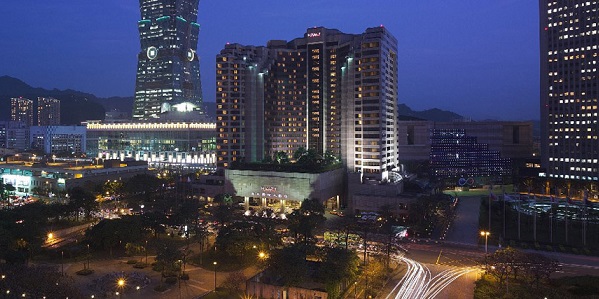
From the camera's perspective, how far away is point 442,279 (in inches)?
1738

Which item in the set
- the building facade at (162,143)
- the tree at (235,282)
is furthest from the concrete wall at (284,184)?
the building facade at (162,143)

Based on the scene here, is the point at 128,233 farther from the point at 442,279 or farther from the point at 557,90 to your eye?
the point at 557,90

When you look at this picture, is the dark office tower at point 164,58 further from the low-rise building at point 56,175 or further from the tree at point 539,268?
the tree at point 539,268

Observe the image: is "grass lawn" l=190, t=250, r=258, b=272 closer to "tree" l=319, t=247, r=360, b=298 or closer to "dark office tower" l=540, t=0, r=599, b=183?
"tree" l=319, t=247, r=360, b=298

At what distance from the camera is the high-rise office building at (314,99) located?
89.9m

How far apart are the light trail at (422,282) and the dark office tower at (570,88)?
73626mm

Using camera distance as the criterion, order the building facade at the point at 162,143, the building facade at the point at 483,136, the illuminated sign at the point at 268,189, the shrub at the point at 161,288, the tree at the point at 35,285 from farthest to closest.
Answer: the building facade at the point at 162,143 < the building facade at the point at 483,136 < the illuminated sign at the point at 268,189 < the shrub at the point at 161,288 < the tree at the point at 35,285

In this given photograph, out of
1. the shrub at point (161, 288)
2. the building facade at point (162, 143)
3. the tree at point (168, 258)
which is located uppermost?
the building facade at point (162, 143)

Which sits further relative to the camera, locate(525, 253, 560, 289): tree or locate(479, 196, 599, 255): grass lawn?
locate(479, 196, 599, 255): grass lawn

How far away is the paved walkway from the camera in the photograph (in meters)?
61.4

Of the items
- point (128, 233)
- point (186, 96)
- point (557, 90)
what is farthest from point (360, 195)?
point (186, 96)

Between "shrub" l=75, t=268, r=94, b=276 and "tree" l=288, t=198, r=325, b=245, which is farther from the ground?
"tree" l=288, t=198, r=325, b=245

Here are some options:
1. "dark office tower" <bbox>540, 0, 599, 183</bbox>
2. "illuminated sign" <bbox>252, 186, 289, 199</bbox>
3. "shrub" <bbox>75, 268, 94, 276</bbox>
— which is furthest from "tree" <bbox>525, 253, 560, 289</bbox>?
"dark office tower" <bbox>540, 0, 599, 183</bbox>

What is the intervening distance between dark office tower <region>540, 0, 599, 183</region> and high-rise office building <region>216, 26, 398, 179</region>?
40481 millimetres
